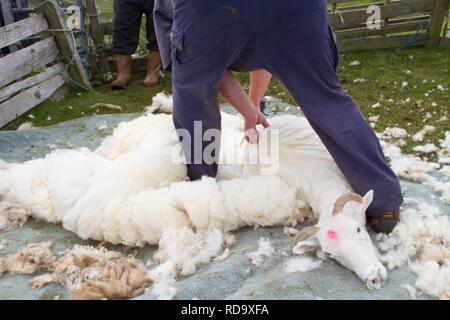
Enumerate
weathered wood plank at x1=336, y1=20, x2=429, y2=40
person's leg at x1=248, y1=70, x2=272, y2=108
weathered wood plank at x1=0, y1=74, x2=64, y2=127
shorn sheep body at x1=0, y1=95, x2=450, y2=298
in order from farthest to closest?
weathered wood plank at x1=336, y1=20, x2=429, y2=40
weathered wood plank at x1=0, y1=74, x2=64, y2=127
person's leg at x1=248, y1=70, x2=272, y2=108
shorn sheep body at x1=0, y1=95, x2=450, y2=298

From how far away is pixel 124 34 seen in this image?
17.9 feet

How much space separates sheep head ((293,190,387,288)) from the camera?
2.02m

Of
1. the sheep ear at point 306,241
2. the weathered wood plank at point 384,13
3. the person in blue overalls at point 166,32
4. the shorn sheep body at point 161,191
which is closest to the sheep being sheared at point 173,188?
the shorn sheep body at point 161,191

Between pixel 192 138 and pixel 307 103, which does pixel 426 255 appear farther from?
pixel 192 138

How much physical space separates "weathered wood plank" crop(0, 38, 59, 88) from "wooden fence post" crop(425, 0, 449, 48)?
446cm

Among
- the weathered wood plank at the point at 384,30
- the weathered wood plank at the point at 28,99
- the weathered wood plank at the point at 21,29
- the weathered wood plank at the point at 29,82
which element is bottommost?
the weathered wood plank at the point at 384,30

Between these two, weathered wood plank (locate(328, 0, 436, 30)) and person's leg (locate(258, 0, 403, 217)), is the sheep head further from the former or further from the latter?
weathered wood plank (locate(328, 0, 436, 30))

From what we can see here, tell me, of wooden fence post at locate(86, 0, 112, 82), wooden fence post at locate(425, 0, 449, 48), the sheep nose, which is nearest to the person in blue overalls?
the sheep nose

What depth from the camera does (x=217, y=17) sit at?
2.13 metres

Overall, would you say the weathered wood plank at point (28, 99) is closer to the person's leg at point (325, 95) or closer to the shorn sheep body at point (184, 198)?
the shorn sheep body at point (184, 198)

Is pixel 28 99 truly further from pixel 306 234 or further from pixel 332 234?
pixel 332 234

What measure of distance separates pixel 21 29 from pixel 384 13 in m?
4.30

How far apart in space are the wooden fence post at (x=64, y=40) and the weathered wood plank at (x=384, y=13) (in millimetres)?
3176

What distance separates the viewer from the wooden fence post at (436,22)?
6156mm
